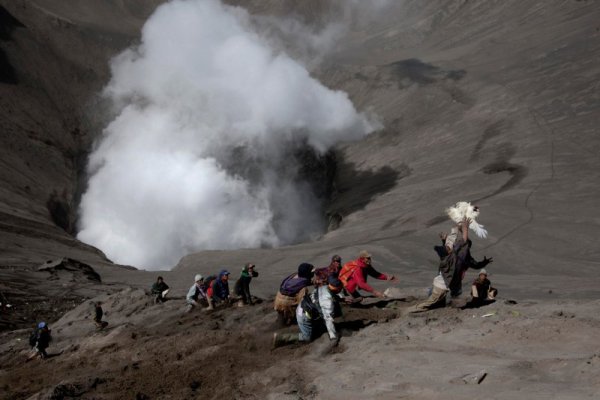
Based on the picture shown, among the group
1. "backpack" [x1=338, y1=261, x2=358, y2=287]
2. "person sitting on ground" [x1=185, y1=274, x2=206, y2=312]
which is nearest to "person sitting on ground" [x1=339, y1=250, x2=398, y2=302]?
"backpack" [x1=338, y1=261, x2=358, y2=287]

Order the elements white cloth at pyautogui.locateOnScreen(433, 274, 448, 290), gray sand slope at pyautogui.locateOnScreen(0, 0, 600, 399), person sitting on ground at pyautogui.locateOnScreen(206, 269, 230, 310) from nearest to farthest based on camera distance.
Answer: gray sand slope at pyautogui.locateOnScreen(0, 0, 600, 399), white cloth at pyautogui.locateOnScreen(433, 274, 448, 290), person sitting on ground at pyautogui.locateOnScreen(206, 269, 230, 310)

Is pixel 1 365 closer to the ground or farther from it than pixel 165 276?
closer to the ground

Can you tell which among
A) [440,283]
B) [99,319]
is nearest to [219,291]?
[99,319]

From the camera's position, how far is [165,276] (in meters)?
22.6

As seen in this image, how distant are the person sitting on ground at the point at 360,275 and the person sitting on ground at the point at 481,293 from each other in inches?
44.6

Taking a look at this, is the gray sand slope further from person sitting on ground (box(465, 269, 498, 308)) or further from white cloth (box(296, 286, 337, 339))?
person sitting on ground (box(465, 269, 498, 308))

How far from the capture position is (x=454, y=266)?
8.48 meters

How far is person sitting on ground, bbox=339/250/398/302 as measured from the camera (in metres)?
9.23

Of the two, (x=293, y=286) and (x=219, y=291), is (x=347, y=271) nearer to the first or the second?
(x=293, y=286)

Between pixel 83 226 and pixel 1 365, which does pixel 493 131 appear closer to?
pixel 83 226

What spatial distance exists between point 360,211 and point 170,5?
148ft

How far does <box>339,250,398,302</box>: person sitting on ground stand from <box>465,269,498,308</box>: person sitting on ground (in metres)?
1.13

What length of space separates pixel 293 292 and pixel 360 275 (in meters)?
1.12

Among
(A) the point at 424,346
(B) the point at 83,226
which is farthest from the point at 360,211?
(A) the point at 424,346
